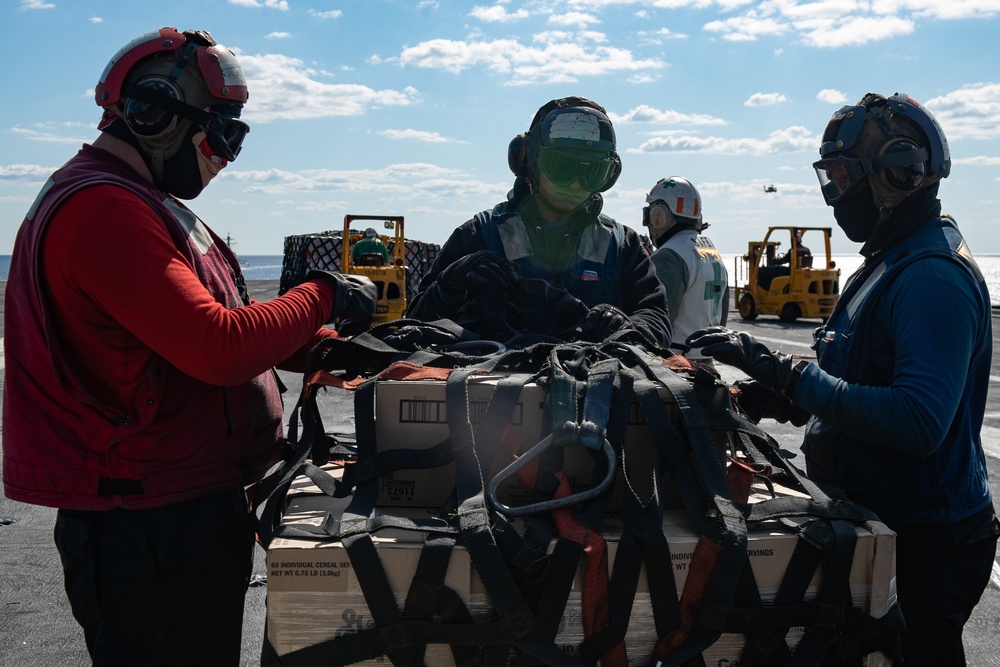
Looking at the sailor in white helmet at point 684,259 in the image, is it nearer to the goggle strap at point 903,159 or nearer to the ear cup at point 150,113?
the goggle strap at point 903,159

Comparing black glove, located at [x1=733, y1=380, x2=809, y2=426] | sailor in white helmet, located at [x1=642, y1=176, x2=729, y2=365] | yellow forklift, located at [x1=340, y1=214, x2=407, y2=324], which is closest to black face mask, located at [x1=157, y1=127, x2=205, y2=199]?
black glove, located at [x1=733, y1=380, x2=809, y2=426]

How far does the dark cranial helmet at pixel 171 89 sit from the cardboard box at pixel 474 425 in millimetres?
903

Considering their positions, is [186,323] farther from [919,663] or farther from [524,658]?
[919,663]

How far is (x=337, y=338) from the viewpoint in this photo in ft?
8.74

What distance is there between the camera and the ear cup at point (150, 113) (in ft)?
7.49

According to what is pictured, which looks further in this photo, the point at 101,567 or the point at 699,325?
the point at 699,325

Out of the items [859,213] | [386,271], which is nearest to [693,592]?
[859,213]

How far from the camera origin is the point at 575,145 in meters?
3.42

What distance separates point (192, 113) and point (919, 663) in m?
2.55

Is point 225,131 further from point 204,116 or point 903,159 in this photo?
point 903,159

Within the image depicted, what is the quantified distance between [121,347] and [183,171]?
56 centimetres

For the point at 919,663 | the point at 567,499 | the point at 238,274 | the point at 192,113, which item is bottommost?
the point at 919,663

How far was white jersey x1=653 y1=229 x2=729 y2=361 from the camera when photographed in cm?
575

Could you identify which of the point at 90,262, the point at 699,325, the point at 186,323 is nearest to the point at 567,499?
the point at 186,323
